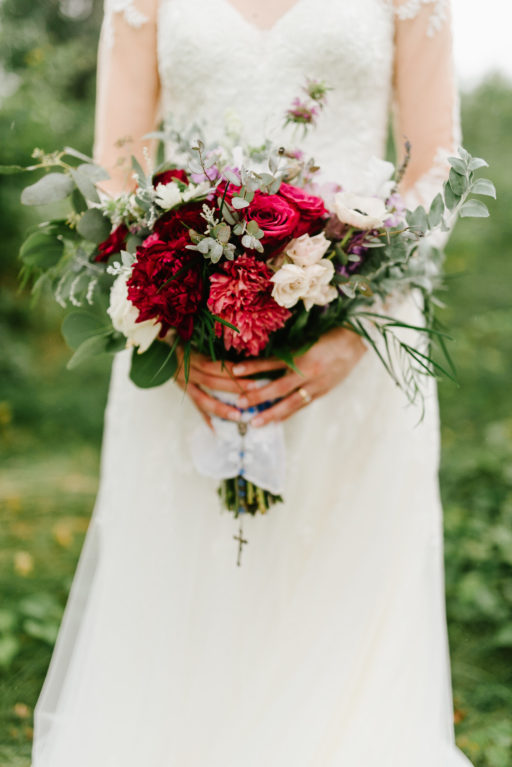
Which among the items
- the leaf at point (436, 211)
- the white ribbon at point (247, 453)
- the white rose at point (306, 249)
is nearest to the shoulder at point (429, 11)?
the leaf at point (436, 211)

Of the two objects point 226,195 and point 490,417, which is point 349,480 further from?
point 490,417

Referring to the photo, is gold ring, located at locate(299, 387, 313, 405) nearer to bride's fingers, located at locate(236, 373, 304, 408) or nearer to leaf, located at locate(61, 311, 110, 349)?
bride's fingers, located at locate(236, 373, 304, 408)

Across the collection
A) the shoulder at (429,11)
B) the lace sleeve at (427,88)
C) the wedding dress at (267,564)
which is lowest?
the wedding dress at (267,564)

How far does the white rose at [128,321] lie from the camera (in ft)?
4.62

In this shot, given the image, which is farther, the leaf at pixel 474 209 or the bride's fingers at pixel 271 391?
the bride's fingers at pixel 271 391

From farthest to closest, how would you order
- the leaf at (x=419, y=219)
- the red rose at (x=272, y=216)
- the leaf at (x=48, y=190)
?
the leaf at (x=48, y=190)
the leaf at (x=419, y=219)
the red rose at (x=272, y=216)

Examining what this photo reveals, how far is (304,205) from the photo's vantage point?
1344 millimetres

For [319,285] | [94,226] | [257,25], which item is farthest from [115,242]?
[257,25]

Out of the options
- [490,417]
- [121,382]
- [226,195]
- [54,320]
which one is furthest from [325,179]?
[54,320]

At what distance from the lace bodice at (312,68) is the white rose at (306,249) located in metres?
0.50

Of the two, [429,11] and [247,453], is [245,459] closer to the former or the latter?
[247,453]

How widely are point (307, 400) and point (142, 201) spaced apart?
608 millimetres

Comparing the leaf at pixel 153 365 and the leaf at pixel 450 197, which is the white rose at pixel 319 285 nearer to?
the leaf at pixel 450 197

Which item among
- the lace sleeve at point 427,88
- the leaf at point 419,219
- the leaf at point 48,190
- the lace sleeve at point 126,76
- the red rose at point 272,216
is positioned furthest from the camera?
the lace sleeve at point 126,76
